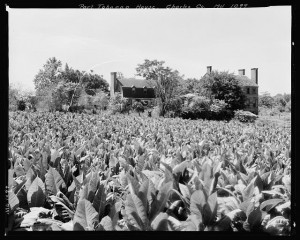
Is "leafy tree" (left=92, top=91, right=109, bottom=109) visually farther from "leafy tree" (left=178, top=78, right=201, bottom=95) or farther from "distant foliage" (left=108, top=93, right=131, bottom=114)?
"leafy tree" (left=178, top=78, right=201, bottom=95)

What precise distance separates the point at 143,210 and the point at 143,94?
7.90 meters

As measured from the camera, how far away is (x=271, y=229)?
1.58 metres

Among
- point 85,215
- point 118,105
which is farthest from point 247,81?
point 118,105

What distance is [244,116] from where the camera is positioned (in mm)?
6906

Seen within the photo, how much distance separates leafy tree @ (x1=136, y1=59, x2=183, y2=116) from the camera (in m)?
5.94

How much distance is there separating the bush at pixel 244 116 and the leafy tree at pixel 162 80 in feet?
5.50

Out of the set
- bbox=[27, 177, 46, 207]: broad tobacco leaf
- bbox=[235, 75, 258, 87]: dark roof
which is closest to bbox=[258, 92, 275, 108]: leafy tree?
bbox=[235, 75, 258, 87]: dark roof

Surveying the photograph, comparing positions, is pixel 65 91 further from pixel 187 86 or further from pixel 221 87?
pixel 221 87

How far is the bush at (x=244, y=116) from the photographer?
6.22 m

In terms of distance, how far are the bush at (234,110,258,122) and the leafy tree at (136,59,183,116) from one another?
1677 millimetres

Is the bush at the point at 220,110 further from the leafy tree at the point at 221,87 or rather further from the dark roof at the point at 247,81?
the dark roof at the point at 247,81

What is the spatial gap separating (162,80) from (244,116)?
6.89 ft

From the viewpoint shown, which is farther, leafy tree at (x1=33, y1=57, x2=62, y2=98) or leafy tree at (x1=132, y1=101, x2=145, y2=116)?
leafy tree at (x1=132, y1=101, x2=145, y2=116)
